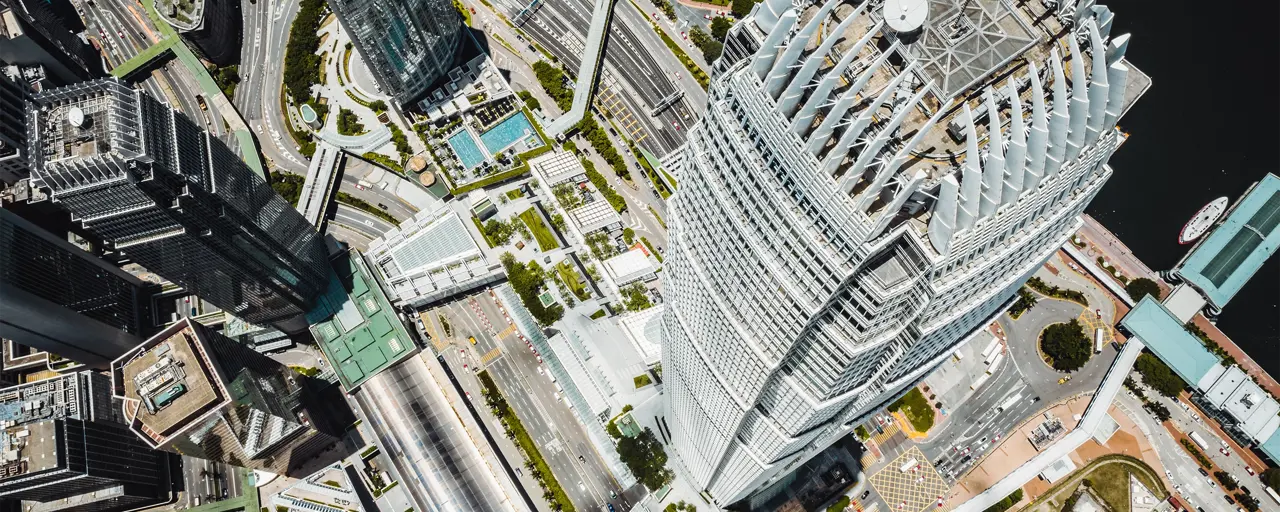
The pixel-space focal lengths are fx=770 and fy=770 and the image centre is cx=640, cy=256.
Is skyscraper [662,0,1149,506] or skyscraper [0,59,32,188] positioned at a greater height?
skyscraper [0,59,32,188]

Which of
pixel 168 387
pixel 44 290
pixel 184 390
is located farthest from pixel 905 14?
pixel 44 290

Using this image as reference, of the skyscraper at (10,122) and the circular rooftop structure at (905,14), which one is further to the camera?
the skyscraper at (10,122)

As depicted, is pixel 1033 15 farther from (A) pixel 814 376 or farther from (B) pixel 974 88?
(A) pixel 814 376

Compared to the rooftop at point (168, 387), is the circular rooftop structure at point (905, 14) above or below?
below

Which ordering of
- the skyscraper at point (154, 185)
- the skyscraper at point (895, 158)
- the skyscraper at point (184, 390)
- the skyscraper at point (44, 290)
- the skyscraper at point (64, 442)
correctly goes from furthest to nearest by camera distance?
the skyscraper at point (64, 442) < the skyscraper at point (44, 290) < the skyscraper at point (184, 390) < the skyscraper at point (154, 185) < the skyscraper at point (895, 158)

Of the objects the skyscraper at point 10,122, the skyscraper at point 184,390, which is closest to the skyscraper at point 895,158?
the skyscraper at point 184,390

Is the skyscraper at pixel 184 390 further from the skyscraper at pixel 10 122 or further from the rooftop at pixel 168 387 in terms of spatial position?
the skyscraper at pixel 10 122

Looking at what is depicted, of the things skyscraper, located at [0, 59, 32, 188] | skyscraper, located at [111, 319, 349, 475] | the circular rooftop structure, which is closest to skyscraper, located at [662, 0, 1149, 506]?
the circular rooftop structure

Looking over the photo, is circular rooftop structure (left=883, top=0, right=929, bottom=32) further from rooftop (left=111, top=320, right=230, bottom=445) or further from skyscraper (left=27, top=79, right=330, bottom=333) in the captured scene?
rooftop (left=111, top=320, right=230, bottom=445)
